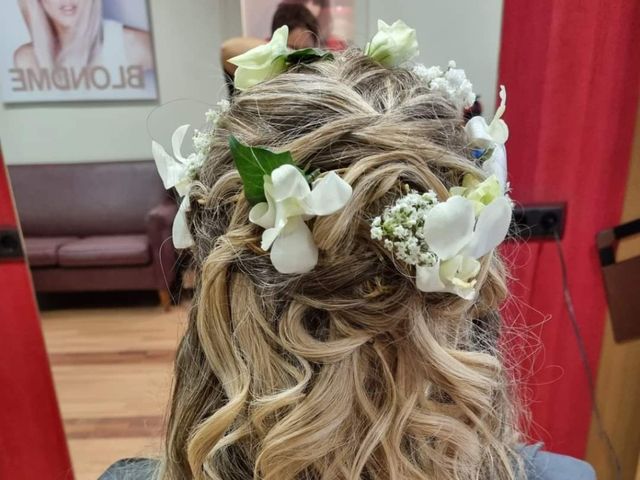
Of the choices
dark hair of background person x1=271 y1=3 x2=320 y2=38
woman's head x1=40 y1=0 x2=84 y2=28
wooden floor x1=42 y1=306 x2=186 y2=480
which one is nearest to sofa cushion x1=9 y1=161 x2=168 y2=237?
wooden floor x1=42 y1=306 x2=186 y2=480

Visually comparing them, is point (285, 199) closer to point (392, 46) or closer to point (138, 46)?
point (392, 46)

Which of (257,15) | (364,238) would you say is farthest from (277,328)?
(257,15)

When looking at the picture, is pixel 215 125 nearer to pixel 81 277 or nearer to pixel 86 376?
pixel 86 376

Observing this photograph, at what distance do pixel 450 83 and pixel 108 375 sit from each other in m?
2.18

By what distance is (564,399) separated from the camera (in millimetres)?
1332

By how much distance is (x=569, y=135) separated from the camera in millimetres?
1104

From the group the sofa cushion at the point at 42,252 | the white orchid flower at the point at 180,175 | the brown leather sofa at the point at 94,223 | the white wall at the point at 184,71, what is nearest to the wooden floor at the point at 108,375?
the brown leather sofa at the point at 94,223

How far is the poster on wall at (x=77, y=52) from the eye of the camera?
7.57 feet

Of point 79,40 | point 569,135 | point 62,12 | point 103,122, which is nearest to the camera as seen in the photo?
point 569,135

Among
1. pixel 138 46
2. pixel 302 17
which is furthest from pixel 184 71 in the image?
pixel 302 17

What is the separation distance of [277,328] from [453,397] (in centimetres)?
21

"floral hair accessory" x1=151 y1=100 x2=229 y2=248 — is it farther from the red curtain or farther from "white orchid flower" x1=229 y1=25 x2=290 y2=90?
the red curtain

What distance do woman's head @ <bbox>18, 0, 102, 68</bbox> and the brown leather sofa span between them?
66 centimetres

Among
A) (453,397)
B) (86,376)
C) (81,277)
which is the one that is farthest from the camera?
(81,277)
